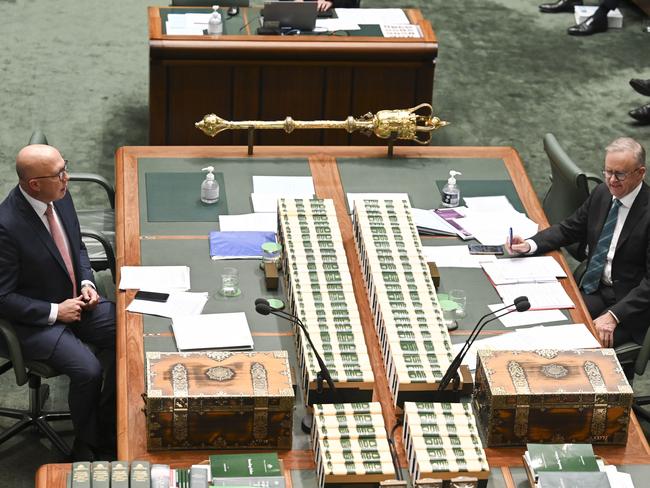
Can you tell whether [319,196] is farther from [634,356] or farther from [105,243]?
[634,356]

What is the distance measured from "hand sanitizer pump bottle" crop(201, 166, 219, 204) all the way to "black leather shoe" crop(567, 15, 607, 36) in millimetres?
5701

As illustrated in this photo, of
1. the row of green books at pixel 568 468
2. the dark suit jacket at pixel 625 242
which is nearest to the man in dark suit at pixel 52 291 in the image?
the row of green books at pixel 568 468

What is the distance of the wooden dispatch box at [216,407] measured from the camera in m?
4.39

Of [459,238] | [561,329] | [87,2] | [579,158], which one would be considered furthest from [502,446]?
[87,2]

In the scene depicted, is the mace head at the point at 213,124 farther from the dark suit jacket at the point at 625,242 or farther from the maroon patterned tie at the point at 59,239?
the dark suit jacket at the point at 625,242

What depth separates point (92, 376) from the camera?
5332 mm

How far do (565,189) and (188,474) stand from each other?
3.12 metres

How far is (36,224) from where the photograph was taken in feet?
17.5

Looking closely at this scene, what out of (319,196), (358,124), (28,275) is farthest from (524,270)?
(28,275)

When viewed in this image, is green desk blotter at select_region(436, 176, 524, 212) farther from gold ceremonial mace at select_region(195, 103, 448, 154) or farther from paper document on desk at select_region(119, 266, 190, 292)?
paper document on desk at select_region(119, 266, 190, 292)

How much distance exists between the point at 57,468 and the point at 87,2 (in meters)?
7.34

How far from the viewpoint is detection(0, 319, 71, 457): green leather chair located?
17.2 ft

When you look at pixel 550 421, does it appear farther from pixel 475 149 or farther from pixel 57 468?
pixel 475 149

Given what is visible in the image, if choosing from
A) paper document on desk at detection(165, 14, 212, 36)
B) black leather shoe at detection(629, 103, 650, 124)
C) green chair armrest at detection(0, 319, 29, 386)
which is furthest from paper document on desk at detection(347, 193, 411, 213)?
black leather shoe at detection(629, 103, 650, 124)
